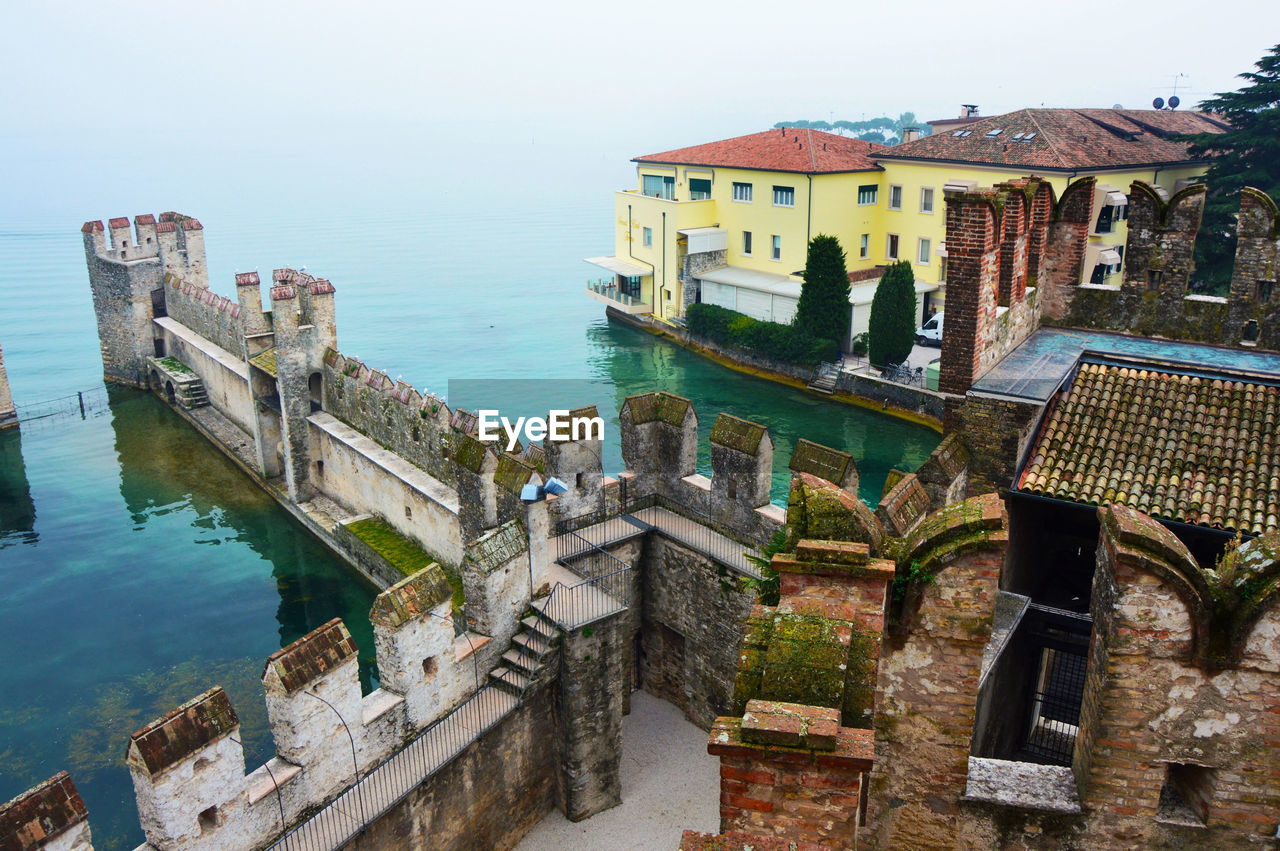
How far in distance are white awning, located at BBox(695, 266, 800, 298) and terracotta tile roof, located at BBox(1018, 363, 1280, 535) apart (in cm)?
3343

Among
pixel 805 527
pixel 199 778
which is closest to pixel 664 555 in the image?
pixel 199 778

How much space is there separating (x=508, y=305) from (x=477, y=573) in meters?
51.2

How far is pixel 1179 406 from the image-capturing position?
442 inches

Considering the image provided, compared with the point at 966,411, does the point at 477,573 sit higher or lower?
lower

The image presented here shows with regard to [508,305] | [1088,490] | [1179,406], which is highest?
[1179,406]

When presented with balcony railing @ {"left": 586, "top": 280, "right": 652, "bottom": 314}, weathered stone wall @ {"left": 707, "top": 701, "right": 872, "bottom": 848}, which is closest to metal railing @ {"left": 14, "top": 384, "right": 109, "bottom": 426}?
balcony railing @ {"left": 586, "top": 280, "right": 652, "bottom": 314}

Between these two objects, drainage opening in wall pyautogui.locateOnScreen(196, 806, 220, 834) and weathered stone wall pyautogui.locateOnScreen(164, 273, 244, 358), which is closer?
drainage opening in wall pyautogui.locateOnScreen(196, 806, 220, 834)

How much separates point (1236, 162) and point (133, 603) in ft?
121

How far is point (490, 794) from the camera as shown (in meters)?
12.8

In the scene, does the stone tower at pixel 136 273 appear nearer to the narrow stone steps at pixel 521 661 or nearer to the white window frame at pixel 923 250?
the narrow stone steps at pixel 521 661

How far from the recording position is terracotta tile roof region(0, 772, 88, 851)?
7.89m

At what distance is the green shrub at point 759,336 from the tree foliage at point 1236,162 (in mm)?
14166

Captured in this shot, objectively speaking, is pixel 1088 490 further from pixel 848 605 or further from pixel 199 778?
pixel 199 778

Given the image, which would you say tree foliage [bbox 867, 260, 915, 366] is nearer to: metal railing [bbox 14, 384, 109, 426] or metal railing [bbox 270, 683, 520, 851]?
metal railing [bbox 270, 683, 520, 851]
